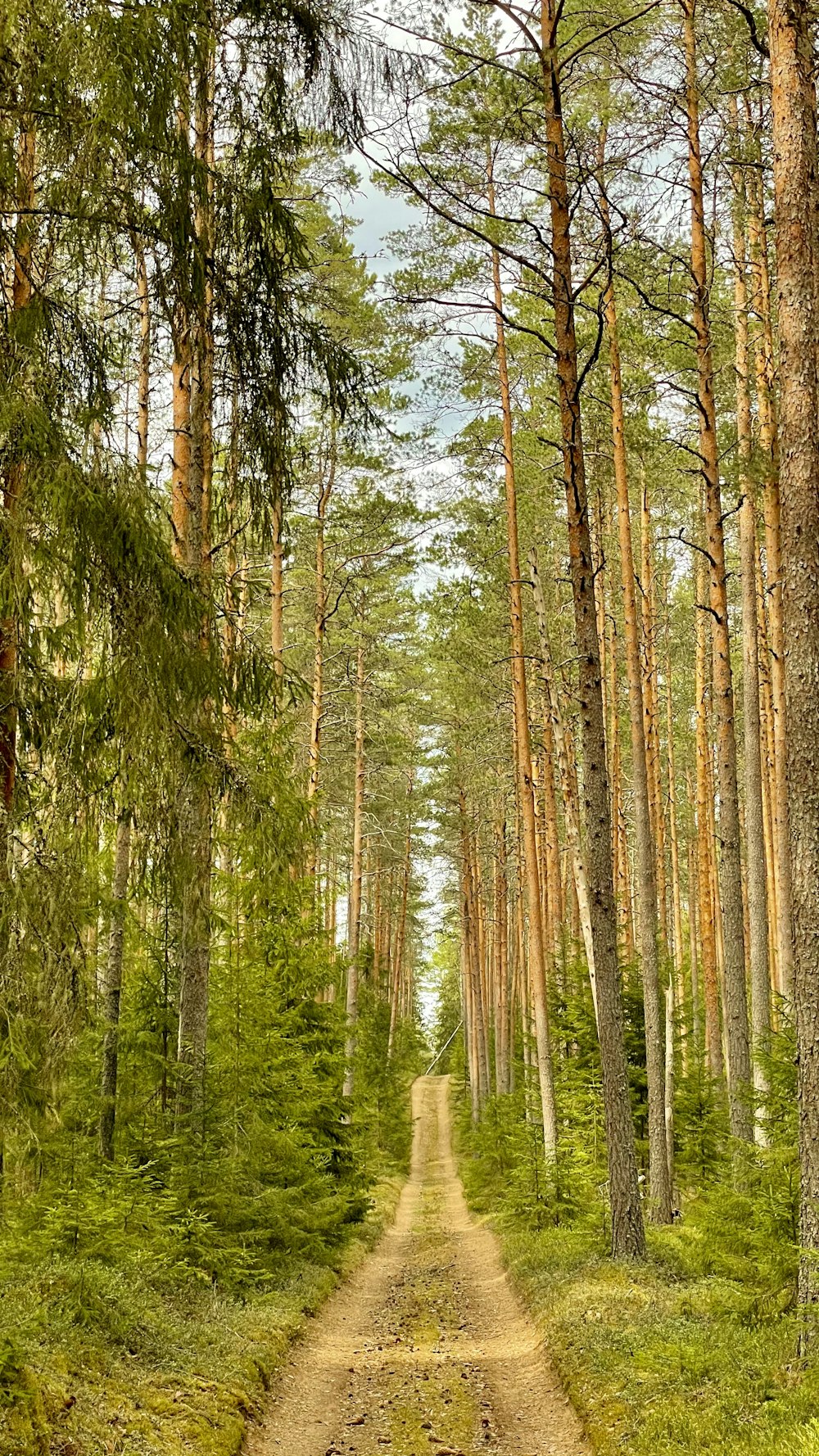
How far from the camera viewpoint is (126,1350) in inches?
249

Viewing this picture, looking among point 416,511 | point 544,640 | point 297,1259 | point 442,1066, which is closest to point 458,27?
point 416,511

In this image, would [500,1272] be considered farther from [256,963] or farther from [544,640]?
[544,640]

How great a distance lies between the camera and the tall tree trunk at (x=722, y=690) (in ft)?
36.3

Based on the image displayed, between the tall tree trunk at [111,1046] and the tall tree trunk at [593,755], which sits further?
the tall tree trunk at [593,755]

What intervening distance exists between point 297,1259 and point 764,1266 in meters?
6.41

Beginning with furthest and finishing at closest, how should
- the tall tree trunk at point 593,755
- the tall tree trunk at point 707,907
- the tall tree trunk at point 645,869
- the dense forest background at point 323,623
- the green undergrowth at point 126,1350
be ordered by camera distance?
1. the tall tree trunk at point 707,907
2. the tall tree trunk at point 645,869
3. the tall tree trunk at point 593,755
4. the green undergrowth at point 126,1350
5. the dense forest background at point 323,623

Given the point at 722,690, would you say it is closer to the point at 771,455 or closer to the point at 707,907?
the point at 771,455

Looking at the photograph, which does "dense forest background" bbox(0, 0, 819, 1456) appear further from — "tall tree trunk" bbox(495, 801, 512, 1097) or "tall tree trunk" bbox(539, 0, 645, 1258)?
"tall tree trunk" bbox(495, 801, 512, 1097)

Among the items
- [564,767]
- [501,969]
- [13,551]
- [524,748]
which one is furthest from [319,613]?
[501,969]

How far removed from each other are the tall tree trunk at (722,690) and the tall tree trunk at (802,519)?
477 cm

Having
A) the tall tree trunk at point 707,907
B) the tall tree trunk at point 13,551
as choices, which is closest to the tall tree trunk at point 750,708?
the tall tree trunk at point 707,907

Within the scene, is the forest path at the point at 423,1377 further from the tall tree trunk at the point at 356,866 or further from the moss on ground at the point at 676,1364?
the tall tree trunk at the point at 356,866

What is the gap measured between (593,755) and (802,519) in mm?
3823

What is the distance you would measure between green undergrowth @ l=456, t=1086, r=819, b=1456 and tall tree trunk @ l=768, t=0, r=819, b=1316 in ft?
2.17
